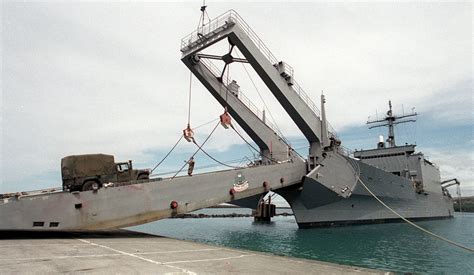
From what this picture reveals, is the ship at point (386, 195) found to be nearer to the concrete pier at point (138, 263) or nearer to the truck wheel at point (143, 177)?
the truck wheel at point (143, 177)

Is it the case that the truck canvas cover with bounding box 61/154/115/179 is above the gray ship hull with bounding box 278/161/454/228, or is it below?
above

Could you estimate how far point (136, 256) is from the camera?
8344mm

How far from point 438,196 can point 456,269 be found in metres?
35.5

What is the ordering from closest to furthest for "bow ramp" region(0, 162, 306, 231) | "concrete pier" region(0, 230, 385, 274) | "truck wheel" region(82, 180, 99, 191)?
"concrete pier" region(0, 230, 385, 274), "bow ramp" region(0, 162, 306, 231), "truck wheel" region(82, 180, 99, 191)

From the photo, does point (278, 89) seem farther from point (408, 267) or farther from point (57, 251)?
point (57, 251)

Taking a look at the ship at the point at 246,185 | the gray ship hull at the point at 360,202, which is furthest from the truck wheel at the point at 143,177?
the gray ship hull at the point at 360,202

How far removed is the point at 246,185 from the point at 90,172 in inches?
320

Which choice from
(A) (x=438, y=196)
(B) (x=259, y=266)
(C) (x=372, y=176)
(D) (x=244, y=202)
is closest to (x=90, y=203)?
(B) (x=259, y=266)

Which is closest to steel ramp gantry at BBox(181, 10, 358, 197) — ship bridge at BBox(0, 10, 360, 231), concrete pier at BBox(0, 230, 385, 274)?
ship bridge at BBox(0, 10, 360, 231)

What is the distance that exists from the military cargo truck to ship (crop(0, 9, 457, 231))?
48 centimetres

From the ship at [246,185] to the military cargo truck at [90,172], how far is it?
1.59 ft

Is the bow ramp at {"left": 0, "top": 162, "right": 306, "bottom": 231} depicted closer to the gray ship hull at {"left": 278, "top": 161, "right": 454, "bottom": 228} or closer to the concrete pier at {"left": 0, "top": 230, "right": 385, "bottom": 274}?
the concrete pier at {"left": 0, "top": 230, "right": 385, "bottom": 274}

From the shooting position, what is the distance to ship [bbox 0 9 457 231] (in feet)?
42.7

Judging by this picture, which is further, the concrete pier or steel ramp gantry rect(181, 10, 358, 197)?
steel ramp gantry rect(181, 10, 358, 197)
